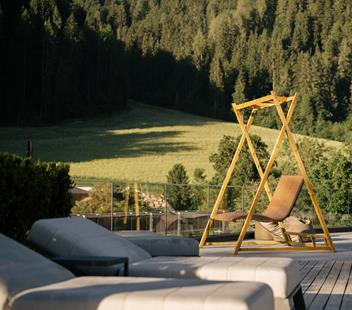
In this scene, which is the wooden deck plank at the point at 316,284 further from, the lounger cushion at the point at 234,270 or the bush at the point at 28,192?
the bush at the point at 28,192

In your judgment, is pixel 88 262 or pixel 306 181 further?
pixel 306 181

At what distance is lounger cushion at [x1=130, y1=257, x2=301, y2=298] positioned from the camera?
3639mm

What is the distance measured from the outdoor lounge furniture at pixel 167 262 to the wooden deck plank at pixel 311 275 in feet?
3.96

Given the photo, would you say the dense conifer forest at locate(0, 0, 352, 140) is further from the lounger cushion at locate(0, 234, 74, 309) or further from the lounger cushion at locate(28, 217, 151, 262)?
the lounger cushion at locate(0, 234, 74, 309)

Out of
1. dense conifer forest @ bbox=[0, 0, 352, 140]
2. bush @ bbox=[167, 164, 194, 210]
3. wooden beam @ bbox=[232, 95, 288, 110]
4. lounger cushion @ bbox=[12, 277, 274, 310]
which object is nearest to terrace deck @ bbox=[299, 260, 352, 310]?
lounger cushion @ bbox=[12, 277, 274, 310]

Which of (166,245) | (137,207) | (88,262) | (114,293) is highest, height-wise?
(114,293)

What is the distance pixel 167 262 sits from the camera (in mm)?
4074

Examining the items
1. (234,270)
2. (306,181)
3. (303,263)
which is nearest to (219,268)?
(234,270)

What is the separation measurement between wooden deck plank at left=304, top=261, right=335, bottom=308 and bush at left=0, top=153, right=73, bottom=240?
116 inches

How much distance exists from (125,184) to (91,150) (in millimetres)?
34986

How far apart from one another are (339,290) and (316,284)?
1.19 ft

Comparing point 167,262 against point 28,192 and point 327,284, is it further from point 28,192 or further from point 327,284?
point 28,192

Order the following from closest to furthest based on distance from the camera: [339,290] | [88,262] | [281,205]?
[88,262], [339,290], [281,205]

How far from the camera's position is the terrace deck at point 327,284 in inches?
176
